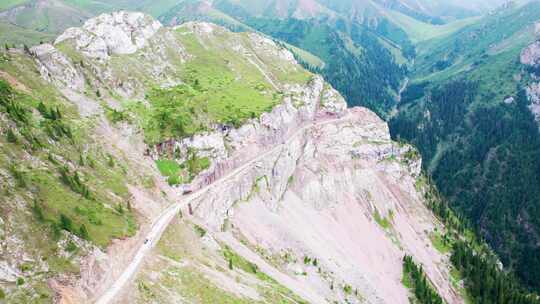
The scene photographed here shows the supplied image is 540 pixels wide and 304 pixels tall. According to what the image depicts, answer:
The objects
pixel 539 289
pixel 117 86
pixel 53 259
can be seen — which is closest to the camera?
pixel 53 259

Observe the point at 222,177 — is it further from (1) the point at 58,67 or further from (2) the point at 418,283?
(2) the point at 418,283

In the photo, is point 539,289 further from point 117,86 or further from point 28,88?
point 28,88

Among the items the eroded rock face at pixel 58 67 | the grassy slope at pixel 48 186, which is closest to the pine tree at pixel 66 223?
the grassy slope at pixel 48 186

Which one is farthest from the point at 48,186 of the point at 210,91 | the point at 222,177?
the point at 210,91

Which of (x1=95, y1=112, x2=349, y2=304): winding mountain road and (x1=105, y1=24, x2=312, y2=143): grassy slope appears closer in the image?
(x1=95, y1=112, x2=349, y2=304): winding mountain road

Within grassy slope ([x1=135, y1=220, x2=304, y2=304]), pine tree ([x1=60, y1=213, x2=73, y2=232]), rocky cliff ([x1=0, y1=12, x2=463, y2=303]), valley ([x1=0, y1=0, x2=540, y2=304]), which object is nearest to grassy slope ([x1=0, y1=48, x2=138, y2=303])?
pine tree ([x1=60, y1=213, x2=73, y2=232])

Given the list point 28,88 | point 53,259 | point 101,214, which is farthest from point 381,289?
point 28,88

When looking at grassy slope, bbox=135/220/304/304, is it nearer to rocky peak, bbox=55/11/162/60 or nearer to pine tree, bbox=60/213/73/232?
pine tree, bbox=60/213/73/232
